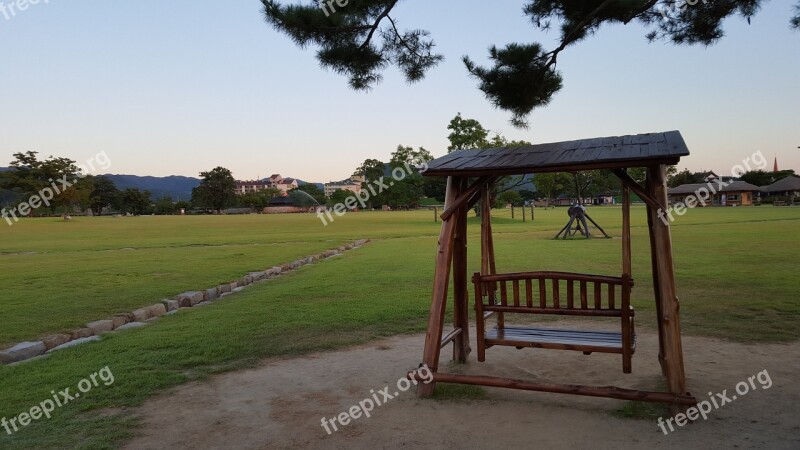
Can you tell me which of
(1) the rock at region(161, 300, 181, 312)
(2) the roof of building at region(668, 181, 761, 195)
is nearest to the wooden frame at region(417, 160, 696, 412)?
(1) the rock at region(161, 300, 181, 312)

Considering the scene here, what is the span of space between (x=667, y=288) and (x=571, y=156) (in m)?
1.48

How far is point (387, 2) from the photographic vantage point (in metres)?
8.27

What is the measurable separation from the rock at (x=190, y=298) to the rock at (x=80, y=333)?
253cm

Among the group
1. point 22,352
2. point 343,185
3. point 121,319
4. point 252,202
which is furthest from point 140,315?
point 343,185

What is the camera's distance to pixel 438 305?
17.8ft

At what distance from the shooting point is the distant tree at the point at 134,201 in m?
97.2

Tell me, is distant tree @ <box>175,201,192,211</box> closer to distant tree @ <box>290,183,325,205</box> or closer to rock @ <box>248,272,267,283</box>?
distant tree @ <box>290,183,325,205</box>

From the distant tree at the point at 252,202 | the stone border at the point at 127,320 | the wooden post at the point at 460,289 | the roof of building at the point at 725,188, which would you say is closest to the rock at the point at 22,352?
the stone border at the point at 127,320

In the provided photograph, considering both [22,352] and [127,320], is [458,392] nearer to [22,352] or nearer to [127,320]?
[22,352]

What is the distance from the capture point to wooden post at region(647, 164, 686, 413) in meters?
4.62

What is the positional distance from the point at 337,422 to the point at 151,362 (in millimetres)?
3018

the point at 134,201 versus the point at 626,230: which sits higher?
the point at 134,201

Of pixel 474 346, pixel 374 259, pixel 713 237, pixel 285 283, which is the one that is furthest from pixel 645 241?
pixel 474 346

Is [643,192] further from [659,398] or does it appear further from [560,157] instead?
[659,398]
